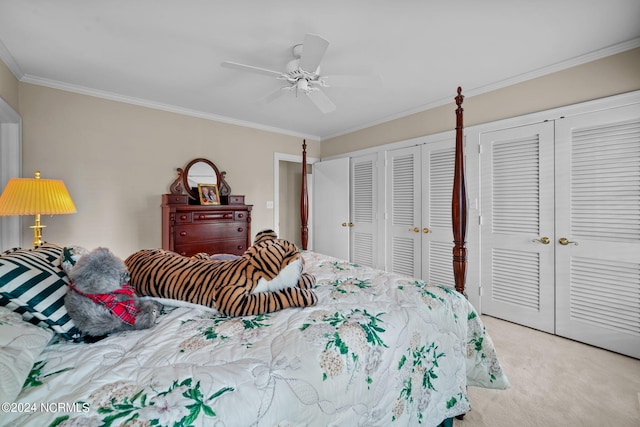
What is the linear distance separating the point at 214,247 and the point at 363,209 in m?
2.24

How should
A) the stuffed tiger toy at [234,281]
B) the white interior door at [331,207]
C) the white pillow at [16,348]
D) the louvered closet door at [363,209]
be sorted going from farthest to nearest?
the white interior door at [331,207] → the louvered closet door at [363,209] → the stuffed tiger toy at [234,281] → the white pillow at [16,348]

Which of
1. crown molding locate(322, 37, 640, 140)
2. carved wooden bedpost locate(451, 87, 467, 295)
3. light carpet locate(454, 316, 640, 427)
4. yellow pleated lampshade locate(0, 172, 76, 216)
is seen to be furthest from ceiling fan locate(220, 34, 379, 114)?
light carpet locate(454, 316, 640, 427)

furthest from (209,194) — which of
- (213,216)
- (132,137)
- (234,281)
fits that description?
(234,281)

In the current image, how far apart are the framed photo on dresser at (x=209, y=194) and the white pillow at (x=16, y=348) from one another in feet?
8.74

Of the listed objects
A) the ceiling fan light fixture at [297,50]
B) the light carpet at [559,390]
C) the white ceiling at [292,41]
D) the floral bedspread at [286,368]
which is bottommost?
the light carpet at [559,390]

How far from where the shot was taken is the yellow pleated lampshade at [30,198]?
1.93 m

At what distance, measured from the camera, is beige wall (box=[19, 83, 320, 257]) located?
2.69 meters

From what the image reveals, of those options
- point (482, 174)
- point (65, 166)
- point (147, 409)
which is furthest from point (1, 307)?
point (482, 174)

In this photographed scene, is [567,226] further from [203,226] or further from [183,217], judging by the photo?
[183,217]

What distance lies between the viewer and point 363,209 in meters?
4.22

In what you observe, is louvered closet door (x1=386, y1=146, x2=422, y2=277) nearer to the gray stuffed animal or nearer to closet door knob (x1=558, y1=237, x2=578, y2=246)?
closet door knob (x1=558, y1=237, x2=578, y2=246)

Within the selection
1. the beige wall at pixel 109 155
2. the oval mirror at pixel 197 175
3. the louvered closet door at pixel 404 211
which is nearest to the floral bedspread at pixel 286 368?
the louvered closet door at pixel 404 211

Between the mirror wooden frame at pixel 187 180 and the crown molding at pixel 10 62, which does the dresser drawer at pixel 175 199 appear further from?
the crown molding at pixel 10 62

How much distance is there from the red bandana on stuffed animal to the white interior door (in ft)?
11.5
